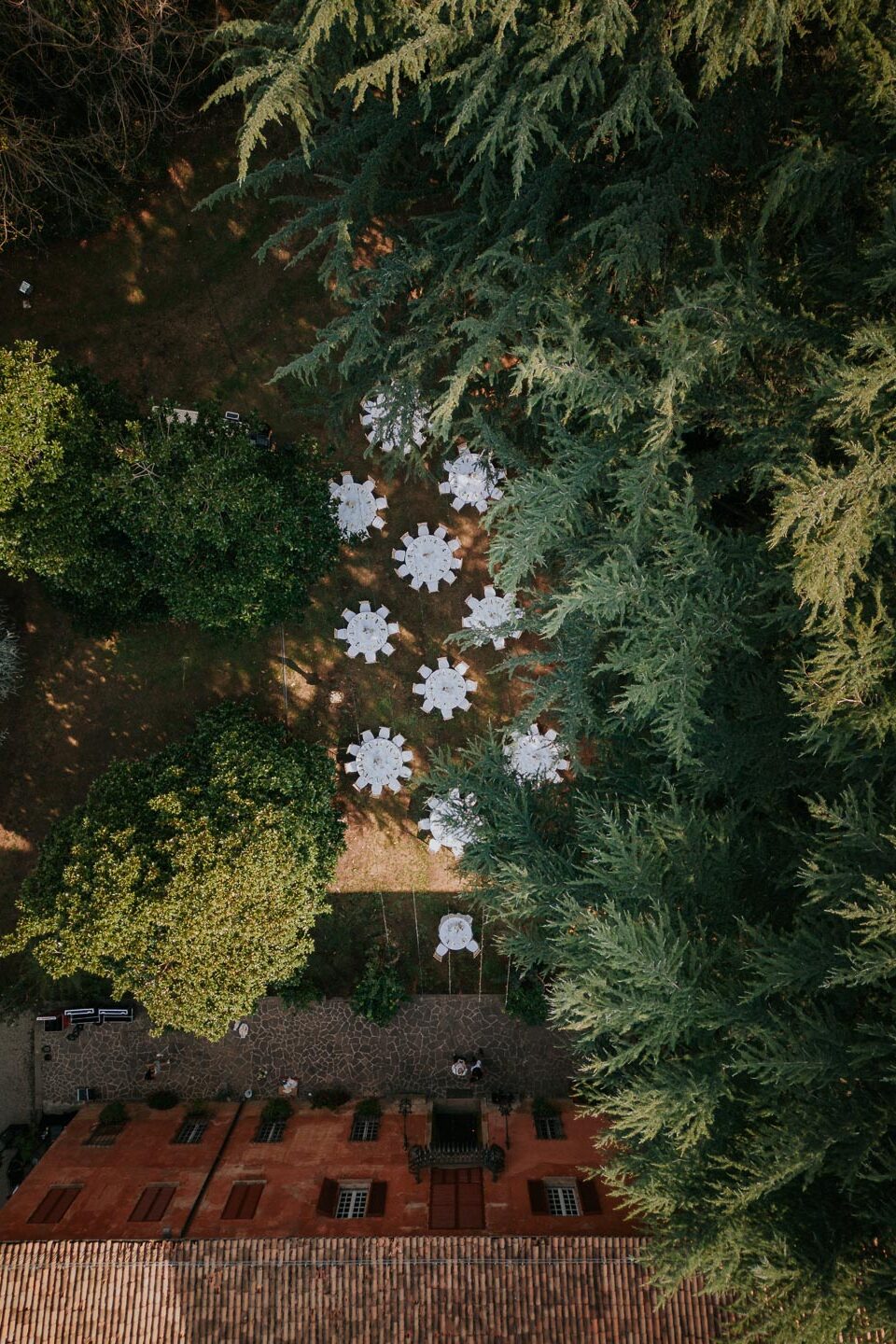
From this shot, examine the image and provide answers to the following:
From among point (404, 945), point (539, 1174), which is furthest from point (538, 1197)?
point (404, 945)

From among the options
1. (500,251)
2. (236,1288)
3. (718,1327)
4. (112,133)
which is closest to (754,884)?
(718,1327)


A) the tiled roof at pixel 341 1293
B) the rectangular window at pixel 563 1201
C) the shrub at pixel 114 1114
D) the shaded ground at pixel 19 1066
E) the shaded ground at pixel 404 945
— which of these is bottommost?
the tiled roof at pixel 341 1293

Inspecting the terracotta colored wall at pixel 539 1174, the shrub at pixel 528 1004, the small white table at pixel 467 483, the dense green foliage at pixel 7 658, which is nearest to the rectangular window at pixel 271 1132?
the terracotta colored wall at pixel 539 1174

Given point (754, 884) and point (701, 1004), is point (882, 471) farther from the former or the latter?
point (701, 1004)

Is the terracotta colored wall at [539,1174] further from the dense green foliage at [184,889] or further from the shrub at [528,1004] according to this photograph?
the dense green foliage at [184,889]

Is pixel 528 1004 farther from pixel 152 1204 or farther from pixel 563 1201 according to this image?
pixel 152 1204

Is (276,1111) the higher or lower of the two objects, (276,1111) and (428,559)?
the lower
